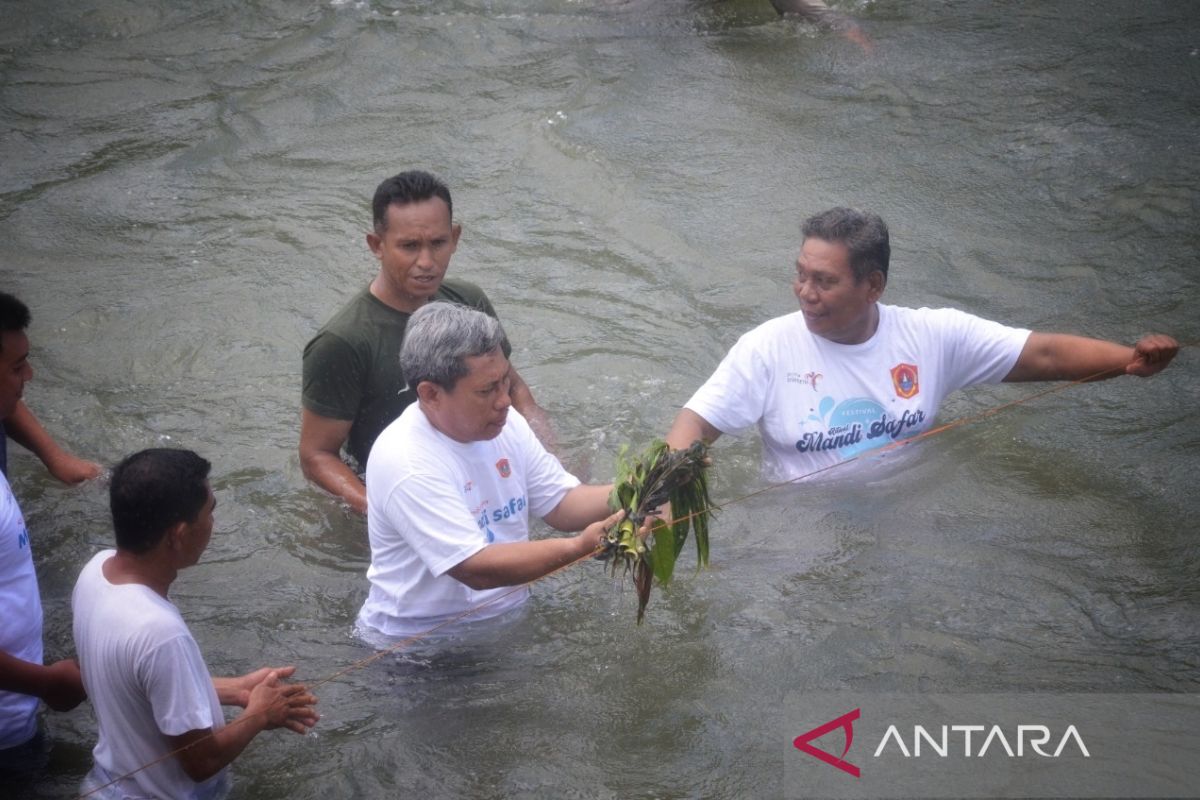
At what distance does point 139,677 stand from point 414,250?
2.61 m

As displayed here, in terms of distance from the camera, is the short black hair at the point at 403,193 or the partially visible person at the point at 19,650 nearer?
the partially visible person at the point at 19,650

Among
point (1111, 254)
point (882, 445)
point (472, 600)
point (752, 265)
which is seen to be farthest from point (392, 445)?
point (1111, 254)

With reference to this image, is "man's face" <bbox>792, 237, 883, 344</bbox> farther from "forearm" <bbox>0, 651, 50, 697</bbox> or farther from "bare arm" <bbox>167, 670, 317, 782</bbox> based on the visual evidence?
"forearm" <bbox>0, 651, 50, 697</bbox>

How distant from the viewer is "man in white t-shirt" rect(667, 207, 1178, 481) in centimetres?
600

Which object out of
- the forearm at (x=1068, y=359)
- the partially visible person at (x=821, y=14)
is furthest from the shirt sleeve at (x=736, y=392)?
the partially visible person at (x=821, y=14)

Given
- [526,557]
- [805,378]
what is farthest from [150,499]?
[805,378]

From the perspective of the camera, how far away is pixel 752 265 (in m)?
9.89

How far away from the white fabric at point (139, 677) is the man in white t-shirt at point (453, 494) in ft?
3.17

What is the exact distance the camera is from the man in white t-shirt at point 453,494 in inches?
186

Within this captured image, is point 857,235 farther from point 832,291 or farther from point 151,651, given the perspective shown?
point 151,651

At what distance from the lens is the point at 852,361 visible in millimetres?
6125

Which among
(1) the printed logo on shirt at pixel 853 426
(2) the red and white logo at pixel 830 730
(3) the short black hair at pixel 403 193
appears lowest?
(2) the red and white logo at pixel 830 730

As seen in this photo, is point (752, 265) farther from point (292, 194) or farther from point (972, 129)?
point (292, 194)

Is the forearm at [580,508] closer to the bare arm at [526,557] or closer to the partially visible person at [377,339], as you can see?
the bare arm at [526,557]
